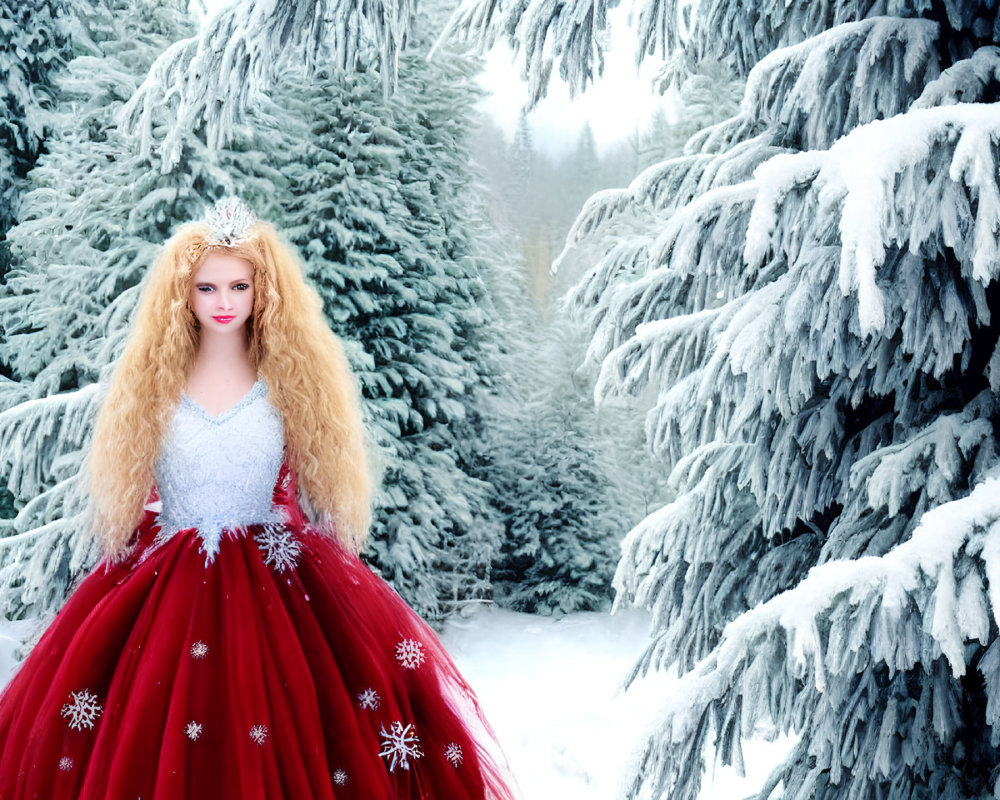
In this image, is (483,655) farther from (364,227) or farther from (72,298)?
(72,298)

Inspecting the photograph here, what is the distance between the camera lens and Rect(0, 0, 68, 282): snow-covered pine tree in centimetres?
956

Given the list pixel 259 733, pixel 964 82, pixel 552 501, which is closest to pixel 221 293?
pixel 259 733

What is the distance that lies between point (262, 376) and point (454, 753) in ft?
4.07

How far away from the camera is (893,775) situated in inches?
87.7

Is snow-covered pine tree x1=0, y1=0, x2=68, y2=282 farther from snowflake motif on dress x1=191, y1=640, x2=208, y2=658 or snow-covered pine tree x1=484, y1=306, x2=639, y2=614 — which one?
snowflake motif on dress x1=191, y1=640, x2=208, y2=658

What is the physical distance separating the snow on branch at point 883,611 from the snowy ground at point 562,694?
6.79ft

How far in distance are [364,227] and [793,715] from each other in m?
7.21

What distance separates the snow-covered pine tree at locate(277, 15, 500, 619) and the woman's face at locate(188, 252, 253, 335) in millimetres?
5028

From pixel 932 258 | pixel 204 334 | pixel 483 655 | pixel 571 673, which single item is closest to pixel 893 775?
pixel 932 258

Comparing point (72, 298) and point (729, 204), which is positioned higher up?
point (729, 204)

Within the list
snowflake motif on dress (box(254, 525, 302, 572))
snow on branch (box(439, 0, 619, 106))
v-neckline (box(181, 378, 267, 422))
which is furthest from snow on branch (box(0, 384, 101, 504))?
snow on branch (box(439, 0, 619, 106))

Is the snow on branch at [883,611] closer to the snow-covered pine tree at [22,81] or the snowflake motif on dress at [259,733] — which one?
the snowflake motif on dress at [259,733]

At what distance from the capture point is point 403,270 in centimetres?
877

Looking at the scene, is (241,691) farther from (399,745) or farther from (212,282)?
(212,282)
